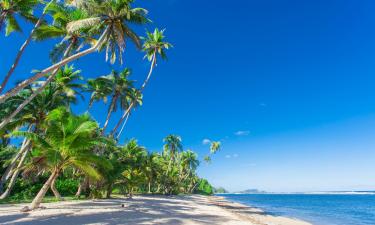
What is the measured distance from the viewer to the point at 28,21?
1959 centimetres

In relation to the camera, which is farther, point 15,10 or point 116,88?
point 116,88

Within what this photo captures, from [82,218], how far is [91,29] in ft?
40.5

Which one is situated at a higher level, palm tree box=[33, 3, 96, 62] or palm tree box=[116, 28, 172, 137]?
palm tree box=[116, 28, 172, 137]

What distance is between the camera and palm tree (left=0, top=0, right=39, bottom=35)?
18156mm

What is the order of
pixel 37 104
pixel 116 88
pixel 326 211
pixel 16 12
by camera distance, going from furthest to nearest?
pixel 326 211 < pixel 116 88 < pixel 37 104 < pixel 16 12

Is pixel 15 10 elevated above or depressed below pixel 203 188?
below

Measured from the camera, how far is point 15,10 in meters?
18.6

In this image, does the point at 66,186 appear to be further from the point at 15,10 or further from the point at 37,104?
the point at 15,10

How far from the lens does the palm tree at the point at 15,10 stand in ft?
59.6

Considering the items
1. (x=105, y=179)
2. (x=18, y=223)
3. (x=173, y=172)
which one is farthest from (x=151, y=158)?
(x=18, y=223)

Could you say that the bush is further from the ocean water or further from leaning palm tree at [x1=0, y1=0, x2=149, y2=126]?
the ocean water

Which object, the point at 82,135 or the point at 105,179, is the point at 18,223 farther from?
the point at 105,179

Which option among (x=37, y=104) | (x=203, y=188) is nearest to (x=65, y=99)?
(x=37, y=104)

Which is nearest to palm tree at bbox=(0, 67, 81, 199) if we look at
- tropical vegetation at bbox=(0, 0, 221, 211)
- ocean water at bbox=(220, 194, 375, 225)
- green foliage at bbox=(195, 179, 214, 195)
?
tropical vegetation at bbox=(0, 0, 221, 211)
